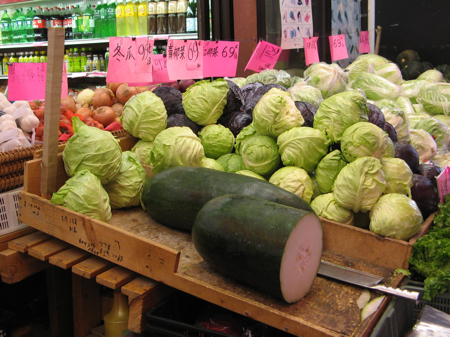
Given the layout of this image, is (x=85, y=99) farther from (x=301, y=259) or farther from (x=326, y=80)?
(x=301, y=259)

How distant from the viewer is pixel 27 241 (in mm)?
2051

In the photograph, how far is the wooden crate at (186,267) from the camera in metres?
1.34

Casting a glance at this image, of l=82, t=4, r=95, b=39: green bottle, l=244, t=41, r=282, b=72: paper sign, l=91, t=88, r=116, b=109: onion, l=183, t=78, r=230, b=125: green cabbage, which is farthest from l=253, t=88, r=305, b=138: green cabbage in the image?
l=82, t=4, r=95, b=39: green bottle

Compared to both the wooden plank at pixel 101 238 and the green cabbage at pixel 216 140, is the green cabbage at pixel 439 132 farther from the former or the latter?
the wooden plank at pixel 101 238

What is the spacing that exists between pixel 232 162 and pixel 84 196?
934 millimetres

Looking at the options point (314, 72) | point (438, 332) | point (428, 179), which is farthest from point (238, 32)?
point (438, 332)

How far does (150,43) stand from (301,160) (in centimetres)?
146

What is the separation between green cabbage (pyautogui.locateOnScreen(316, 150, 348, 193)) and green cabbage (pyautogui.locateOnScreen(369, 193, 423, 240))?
30 cm

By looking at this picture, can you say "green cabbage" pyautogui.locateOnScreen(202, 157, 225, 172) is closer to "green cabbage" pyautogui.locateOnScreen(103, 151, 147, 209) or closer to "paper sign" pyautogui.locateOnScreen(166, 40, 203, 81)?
"green cabbage" pyautogui.locateOnScreen(103, 151, 147, 209)

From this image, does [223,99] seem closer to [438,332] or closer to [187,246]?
[187,246]

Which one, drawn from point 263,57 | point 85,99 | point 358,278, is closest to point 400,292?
point 358,278

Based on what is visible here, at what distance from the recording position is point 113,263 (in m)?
1.89

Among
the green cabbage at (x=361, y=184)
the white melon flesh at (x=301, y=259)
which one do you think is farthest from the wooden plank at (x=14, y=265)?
the green cabbage at (x=361, y=184)

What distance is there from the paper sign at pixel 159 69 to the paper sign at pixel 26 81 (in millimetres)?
796
